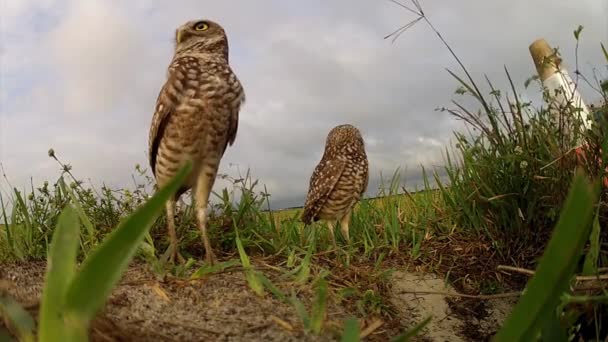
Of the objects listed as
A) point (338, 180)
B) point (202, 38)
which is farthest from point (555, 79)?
point (202, 38)

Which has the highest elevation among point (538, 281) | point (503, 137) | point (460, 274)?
point (503, 137)

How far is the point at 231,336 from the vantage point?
1.99 m

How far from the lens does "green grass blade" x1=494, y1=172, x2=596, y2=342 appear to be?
91cm

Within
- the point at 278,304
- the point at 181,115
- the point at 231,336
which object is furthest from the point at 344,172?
the point at 231,336

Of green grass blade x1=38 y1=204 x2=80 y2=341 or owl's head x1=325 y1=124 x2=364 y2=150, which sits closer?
green grass blade x1=38 y1=204 x2=80 y2=341

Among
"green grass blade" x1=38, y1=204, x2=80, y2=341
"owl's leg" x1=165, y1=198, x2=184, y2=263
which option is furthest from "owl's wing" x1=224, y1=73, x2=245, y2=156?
"green grass blade" x1=38, y1=204, x2=80, y2=341

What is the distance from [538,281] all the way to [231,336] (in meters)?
Result: 1.28

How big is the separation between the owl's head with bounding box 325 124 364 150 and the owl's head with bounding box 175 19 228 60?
265cm

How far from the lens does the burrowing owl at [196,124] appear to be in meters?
3.67

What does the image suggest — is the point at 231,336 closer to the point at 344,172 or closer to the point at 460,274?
the point at 460,274

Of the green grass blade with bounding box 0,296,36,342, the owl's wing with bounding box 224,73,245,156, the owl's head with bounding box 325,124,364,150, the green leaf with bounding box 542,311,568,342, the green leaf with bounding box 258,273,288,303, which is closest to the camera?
the green grass blade with bounding box 0,296,36,342

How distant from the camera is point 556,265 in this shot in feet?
3.16

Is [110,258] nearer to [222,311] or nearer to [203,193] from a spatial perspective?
[222,311]

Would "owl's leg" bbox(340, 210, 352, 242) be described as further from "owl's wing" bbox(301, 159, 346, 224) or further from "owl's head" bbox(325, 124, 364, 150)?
"owl's head" bbox(325, 124, 364, 150)
